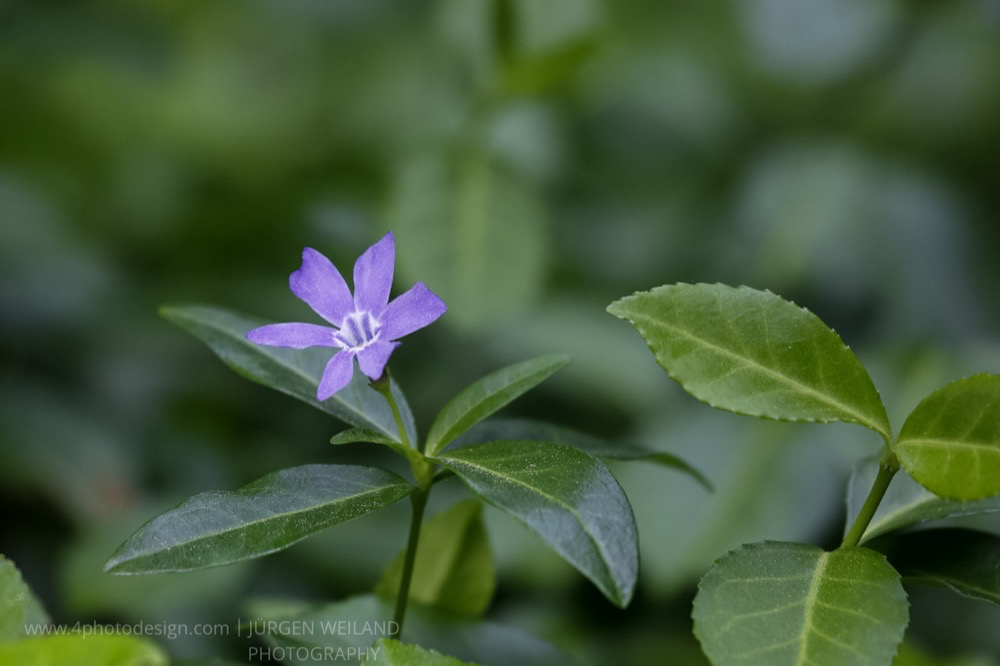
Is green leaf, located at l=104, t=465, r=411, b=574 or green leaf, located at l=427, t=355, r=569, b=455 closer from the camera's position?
green leaf, located at l=104, t=465, r=411, b=574

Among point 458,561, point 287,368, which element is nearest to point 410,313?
point 287,368

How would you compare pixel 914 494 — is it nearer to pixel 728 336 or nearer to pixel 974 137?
pixel 728 336

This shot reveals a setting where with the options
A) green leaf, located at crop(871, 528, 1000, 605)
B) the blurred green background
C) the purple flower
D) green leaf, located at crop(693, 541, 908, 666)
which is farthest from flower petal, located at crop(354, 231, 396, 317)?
the blurred green background

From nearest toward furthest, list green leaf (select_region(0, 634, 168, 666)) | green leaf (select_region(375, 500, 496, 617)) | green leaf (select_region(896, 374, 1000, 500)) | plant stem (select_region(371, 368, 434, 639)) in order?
green leaf (select_region(0, 634, 168, 666)) < green leaf (select_region(896, 374, 1000, 500)) < plant stem (select_region(371, 368, 434, 639)) < green leaf (select_region(375, 500, 496, 617))

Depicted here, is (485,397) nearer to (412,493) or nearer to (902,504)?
(412,493)

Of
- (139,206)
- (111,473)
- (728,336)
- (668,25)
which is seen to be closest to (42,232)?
(139,206)

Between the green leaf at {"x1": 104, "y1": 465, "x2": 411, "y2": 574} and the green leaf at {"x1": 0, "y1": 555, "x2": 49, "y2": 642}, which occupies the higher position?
the green leaf at {"x1": 104, "y1": 465, "x2": 411, "y2": 574}

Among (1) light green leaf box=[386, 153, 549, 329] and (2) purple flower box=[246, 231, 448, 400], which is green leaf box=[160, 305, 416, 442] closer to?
(2) purple flower box=[246, 231, 448, 400]
